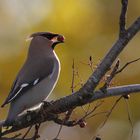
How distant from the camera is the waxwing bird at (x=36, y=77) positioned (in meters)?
4.44

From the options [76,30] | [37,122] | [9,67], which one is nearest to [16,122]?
[37,122]

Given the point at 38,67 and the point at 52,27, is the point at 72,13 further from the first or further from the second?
the point at 38,67

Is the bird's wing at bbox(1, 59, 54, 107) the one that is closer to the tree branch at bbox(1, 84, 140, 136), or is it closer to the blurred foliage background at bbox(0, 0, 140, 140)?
the tree branch at bbox(1, 84, 140, 136)

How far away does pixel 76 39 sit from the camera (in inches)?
325

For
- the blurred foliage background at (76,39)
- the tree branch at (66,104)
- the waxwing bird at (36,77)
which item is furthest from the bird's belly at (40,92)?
the blurred foliage background at (76,39)

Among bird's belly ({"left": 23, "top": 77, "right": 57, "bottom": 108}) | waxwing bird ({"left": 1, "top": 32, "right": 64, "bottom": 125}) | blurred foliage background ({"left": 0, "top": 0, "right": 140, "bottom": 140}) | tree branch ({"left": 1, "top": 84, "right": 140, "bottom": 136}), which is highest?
tree branch ({"left": 1, "top": 84, "right": 140, "bottom": 136})

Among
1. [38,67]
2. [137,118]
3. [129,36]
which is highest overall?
[129,36]

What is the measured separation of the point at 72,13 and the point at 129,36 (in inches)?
198

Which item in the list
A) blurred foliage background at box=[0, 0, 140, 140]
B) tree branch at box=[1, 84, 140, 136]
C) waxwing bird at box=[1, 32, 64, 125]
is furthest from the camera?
blurred foliage background at box=[0, 0, 140, 140]

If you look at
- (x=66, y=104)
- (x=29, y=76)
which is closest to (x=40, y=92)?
(x=29, y=76)

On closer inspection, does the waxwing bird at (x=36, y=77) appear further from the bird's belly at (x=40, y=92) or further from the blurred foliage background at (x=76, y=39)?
the blurred foliage background at (x=76, y=39)

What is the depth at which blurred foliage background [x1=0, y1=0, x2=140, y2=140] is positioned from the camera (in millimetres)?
7512

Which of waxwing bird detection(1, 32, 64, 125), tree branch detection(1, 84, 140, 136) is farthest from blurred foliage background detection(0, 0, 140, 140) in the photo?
tree branch detection(1, 84, 140, 136)

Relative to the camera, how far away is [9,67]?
25.8 feet
